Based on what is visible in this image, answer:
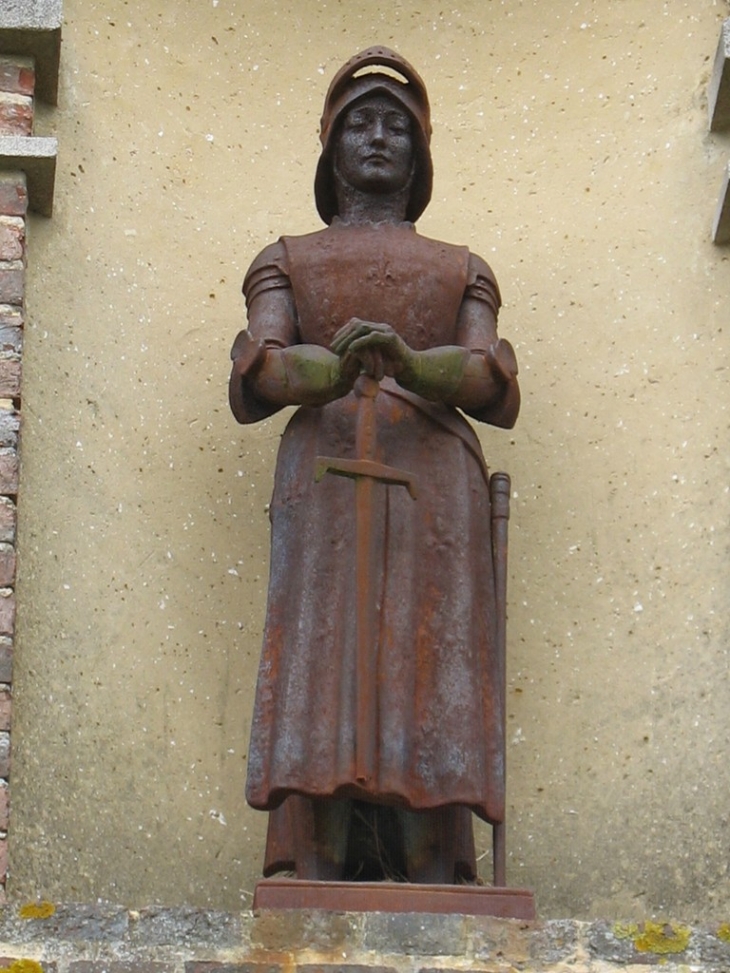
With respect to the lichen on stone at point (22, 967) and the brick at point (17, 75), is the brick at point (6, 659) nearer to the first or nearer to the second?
the lichen on stone at point (22, 967)

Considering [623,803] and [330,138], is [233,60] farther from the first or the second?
[623,803]

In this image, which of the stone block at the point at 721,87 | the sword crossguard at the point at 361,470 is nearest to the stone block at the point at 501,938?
the sword crossguard at the point at 361,470

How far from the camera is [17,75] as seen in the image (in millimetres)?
5820

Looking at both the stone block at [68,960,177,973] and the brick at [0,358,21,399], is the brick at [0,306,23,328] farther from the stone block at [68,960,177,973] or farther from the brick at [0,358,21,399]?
the stone block at [68,960,177,973]

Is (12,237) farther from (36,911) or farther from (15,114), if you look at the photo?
(36,911)

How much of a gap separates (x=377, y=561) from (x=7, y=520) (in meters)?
0.80

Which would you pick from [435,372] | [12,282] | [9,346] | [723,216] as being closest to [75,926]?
[435,372]

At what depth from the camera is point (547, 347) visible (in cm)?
603

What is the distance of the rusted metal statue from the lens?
483 cm

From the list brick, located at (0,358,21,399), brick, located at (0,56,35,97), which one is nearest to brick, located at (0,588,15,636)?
brick, located at (0,358,21,399)

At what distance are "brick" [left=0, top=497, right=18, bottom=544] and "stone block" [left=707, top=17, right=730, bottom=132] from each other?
2005 mm

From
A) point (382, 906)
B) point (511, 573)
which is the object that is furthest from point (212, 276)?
point (382, 906)

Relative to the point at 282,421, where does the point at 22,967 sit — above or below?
below

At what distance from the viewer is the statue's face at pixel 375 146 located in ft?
17.7
